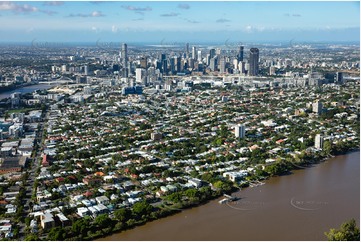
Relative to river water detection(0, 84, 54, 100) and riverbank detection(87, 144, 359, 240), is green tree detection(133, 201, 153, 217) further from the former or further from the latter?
river water detection(0, 84, 54, 100)

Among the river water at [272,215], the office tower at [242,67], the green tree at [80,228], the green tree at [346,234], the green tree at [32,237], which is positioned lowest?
the river water at [272,215]

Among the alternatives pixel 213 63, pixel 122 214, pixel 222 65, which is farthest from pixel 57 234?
pixel 213 63

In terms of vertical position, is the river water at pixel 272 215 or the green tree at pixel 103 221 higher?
the green tree at pixel 103 221

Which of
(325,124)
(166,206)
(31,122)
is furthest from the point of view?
(31,122)

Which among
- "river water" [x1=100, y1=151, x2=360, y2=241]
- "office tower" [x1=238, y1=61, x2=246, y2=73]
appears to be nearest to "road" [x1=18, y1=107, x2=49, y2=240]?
"river water" [x1=100, y1=151, x2=360, y2=241]

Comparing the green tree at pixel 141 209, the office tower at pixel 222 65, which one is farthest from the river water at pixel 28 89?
the green tree at pixel 141 209

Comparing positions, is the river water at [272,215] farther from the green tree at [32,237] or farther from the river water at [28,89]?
the river water at [28,89]

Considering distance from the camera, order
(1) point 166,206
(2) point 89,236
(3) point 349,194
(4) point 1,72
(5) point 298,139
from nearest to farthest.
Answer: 1. (2) point 89,236
2. (1) point 166,206
3. (3) point 349,194
4. (5) point 298,139
5. (4) point 1,72

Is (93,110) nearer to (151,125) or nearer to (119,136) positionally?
(151,125)

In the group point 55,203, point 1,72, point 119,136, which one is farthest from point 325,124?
point 1,72
